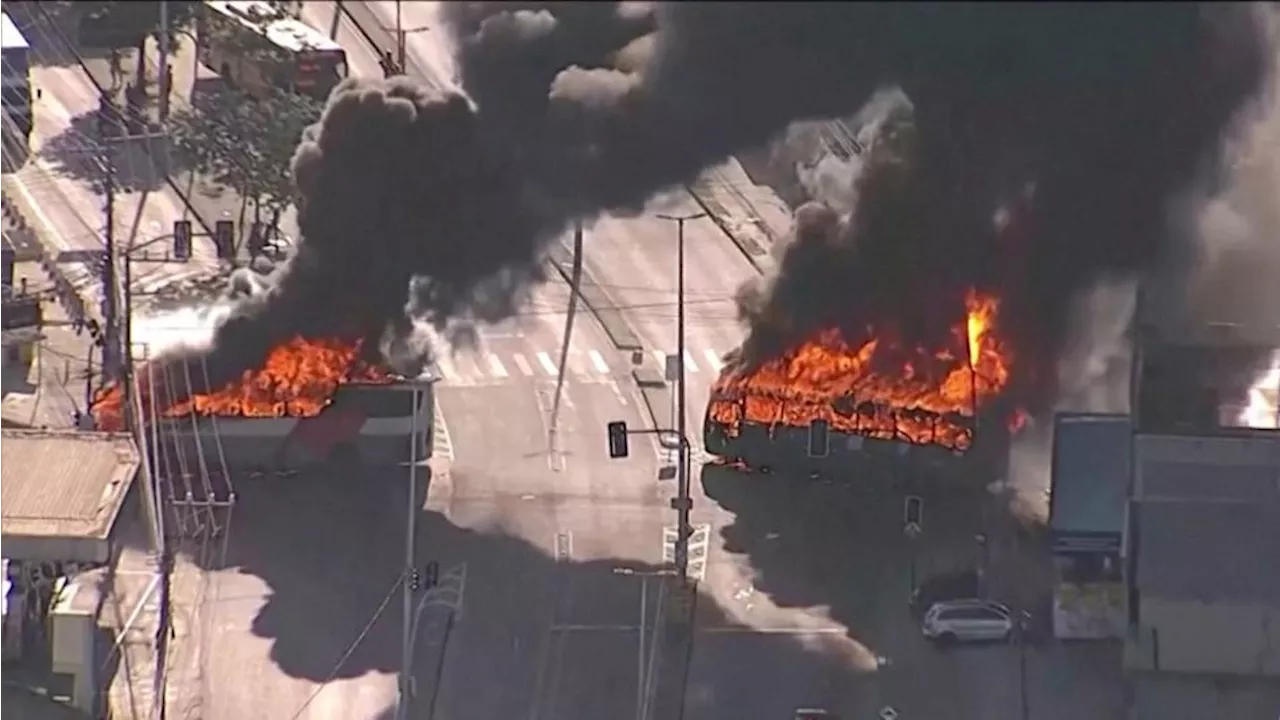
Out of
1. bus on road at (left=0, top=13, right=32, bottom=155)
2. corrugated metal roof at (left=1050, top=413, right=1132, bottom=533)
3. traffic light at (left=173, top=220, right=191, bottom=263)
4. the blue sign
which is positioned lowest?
corrugated metal roof at (left=1050, top=413, right=1132, bottom=533)

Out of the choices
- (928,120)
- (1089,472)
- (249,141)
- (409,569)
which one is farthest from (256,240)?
(1089,472)

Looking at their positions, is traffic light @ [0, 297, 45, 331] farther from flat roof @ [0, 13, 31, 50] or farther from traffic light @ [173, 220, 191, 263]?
flat roof @ [0, 13, 31, 50]

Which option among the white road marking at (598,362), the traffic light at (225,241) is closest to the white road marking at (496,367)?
the white road marking at (598,362)

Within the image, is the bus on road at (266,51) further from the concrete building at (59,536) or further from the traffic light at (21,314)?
the concrete building at (59,536)

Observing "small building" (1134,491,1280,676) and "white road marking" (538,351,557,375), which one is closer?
"small building" (1134,491,1280,676)

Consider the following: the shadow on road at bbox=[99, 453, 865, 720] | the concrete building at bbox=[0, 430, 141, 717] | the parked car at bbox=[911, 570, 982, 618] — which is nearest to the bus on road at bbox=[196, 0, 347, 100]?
the shadow on road at bbox=[99, 453, 865, 720]

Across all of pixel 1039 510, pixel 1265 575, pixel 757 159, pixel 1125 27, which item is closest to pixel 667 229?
pixel 757 159

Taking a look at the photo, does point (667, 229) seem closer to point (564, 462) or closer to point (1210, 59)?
point (564, 462)

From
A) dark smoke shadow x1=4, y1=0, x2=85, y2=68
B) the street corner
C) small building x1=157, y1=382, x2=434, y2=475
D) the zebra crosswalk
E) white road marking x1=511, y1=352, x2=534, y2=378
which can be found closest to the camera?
the street corner
